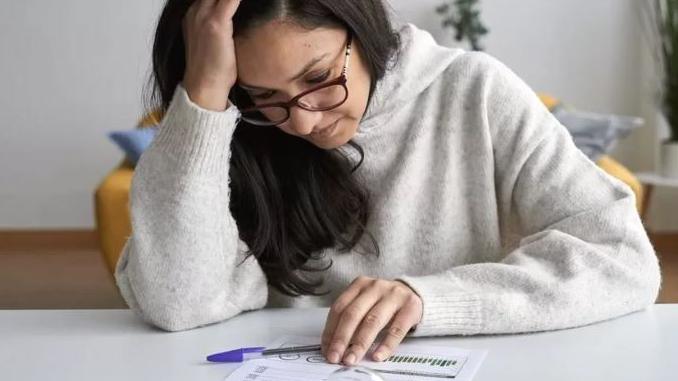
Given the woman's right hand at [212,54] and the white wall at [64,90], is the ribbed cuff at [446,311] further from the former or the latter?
the white wall at [64,90]

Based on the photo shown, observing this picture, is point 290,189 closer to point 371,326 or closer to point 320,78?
point 320,78

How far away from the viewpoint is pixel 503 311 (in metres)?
1.17

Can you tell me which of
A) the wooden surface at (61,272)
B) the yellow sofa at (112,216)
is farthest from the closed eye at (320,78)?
the wooden surface at (61,272)

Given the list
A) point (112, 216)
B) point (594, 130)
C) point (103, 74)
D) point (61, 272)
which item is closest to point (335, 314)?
point (112, 216)

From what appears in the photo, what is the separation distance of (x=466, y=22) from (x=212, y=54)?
11.3 feet

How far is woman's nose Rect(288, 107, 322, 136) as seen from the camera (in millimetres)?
1257

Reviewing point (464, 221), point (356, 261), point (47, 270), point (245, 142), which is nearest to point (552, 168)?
point (464, 221)

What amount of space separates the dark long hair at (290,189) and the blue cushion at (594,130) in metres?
2.42

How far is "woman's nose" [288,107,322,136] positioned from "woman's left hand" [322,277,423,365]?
213 millimetres

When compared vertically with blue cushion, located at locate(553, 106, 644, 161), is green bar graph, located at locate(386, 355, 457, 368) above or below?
above

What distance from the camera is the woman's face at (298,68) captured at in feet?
4.02

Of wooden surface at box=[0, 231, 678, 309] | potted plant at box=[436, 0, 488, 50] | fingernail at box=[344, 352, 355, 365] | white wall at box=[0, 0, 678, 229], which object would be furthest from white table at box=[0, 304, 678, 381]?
white wall at box=[0, 0, 678, 229]

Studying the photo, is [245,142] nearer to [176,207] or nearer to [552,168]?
[176,207]

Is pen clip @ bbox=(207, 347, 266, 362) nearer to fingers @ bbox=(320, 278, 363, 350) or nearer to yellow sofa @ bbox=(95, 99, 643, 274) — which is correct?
fingers @ bbox=(320, 278, 363, 350)
